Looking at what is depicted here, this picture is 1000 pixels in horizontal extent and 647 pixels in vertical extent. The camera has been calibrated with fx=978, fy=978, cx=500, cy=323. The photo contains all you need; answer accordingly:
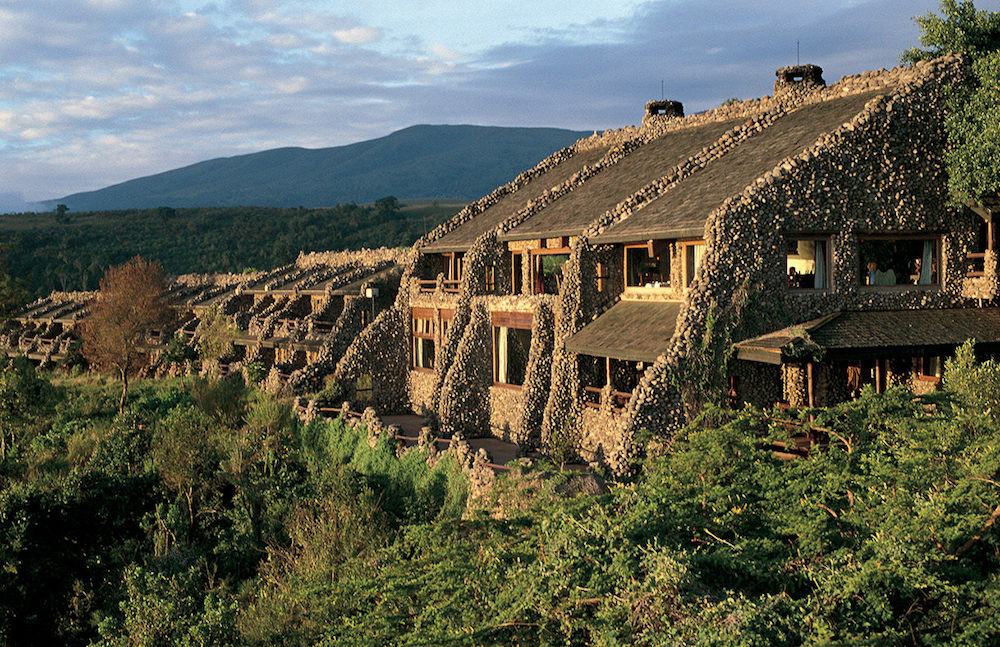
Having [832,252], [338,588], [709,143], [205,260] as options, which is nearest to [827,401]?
[832,252]

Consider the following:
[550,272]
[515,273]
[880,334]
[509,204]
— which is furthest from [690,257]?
[509,204]

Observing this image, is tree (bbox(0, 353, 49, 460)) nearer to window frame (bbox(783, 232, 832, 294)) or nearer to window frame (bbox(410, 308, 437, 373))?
window frame (bbox(410, 308, 437, 373))

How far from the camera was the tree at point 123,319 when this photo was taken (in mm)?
49844

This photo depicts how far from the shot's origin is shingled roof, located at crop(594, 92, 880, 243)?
2484 centimetres

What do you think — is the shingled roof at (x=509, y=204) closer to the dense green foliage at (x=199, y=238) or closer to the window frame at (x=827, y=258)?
the window frame at (x=827, y=258)

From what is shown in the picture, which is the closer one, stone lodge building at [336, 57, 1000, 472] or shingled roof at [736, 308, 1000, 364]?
shingled roof at [736, 308, 1000, 364]

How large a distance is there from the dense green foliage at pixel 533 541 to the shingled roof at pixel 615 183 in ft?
28.0

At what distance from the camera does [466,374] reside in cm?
3203

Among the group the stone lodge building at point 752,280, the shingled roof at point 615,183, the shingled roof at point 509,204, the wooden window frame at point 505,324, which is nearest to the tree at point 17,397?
the shingled roof at point 509,204

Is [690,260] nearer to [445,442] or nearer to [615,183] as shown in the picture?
[615,183]

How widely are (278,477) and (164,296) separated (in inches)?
1140

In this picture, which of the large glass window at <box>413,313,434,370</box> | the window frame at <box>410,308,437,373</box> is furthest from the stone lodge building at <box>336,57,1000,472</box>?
the large glass window at <box>413,313,434,370</box>

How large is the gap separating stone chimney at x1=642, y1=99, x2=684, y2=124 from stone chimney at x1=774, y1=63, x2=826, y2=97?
5983mm

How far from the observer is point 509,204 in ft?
130
